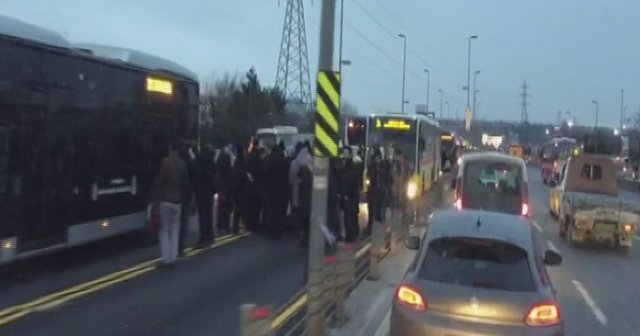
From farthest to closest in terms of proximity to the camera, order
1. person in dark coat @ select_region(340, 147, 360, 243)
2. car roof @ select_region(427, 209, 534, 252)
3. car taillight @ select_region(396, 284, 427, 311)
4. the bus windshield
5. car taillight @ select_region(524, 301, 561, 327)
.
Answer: the bus windshield
person in dark coat @ select_region(340, 147, 360, 243)
car roof @ select_region(427, 209, 534, 252)
car taillight @ select_region(396, 284, 427, 311)
car taillight @ select_region(524, 301, 561, 327)

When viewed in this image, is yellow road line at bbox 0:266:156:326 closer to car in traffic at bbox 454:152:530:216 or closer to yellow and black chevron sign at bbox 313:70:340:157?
yellow and black chevron sign at bbox 313:70:340:157

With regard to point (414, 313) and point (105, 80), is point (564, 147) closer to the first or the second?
point (105, 80)

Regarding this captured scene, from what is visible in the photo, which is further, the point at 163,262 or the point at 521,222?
the point at 163,262

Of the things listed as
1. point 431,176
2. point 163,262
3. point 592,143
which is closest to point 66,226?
point 163,262

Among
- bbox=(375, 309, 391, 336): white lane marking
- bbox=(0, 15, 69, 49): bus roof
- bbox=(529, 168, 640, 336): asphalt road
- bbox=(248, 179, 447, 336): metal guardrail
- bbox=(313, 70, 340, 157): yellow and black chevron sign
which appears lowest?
bbox=(529, 168, 640, 336): asphalt road

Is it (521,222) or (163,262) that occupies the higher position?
(521,222)

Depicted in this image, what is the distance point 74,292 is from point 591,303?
25.6 ft

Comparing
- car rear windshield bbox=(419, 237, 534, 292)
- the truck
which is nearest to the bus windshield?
the truck

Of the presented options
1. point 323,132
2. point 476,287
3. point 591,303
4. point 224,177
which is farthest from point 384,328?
point 224,177

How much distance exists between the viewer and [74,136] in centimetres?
1722

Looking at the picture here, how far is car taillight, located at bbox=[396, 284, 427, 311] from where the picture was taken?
9.69 meters

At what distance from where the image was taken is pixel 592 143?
59562 millimetres

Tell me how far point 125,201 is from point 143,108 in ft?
6.85

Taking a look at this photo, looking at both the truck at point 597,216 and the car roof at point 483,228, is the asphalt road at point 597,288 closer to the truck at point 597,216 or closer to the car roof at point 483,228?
the truck at point 597,216
